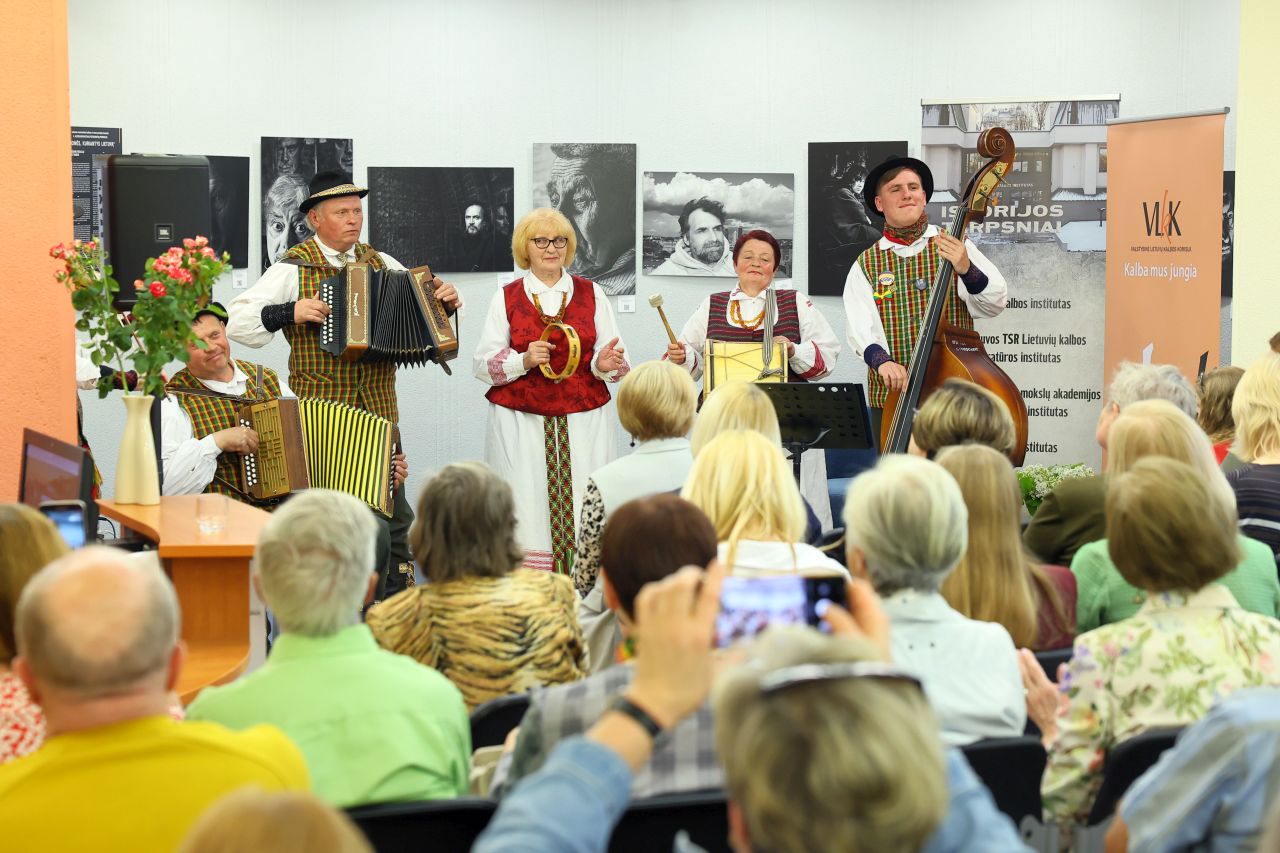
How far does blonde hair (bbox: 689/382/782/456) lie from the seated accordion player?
176 centimetres

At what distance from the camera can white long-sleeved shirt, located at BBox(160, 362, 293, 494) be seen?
4.75 metres

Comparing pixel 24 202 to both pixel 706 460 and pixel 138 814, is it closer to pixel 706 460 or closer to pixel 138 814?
pixel 706 460

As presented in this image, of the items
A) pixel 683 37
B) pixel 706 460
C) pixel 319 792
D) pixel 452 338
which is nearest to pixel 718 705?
pixel 319 792

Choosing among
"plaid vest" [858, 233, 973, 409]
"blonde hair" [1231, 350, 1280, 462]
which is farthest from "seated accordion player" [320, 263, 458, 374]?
"blonde hair" [1231, 350, 1280, 462]

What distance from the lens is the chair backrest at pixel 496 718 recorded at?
249 centimetres

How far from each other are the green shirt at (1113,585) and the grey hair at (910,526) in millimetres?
694

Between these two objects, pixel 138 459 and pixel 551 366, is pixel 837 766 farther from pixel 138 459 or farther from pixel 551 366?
pixel 551 366

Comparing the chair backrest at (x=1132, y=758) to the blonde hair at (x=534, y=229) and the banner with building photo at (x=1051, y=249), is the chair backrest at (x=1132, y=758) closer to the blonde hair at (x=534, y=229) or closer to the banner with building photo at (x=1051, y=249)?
the blonde hair at (x=534, y=229)

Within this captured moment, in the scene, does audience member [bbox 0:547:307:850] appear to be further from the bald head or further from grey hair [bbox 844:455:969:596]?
grey hair [bbox 844:455:969:596]

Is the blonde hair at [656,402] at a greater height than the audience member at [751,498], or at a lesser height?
greater

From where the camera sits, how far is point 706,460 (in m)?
3.16

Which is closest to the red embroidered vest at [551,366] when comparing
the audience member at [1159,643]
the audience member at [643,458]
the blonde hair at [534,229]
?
the blonde hair at [534,229]

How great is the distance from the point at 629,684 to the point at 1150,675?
3.03 feet

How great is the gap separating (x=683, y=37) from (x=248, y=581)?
201 inches
